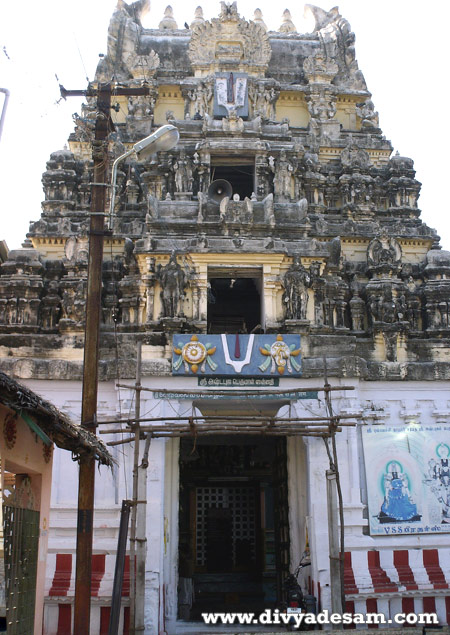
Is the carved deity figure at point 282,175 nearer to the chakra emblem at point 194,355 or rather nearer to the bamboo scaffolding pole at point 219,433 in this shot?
the chakra emblem at point 194,355

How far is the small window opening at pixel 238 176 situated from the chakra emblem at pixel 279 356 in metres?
7.78

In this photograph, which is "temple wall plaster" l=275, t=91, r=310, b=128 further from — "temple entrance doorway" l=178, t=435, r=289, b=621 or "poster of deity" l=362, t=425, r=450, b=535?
"poster of deity" l=362, t=425, r=450, b=535

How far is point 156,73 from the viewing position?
24.5 meters

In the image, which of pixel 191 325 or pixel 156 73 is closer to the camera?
pixel 191 325

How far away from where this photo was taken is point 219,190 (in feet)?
69.4

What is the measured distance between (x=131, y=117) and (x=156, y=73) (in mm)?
2278

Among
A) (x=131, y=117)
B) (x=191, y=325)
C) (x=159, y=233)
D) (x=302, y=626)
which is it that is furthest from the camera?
(x=131, y=117)

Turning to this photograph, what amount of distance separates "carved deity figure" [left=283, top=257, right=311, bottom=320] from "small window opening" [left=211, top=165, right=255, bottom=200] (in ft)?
17.7

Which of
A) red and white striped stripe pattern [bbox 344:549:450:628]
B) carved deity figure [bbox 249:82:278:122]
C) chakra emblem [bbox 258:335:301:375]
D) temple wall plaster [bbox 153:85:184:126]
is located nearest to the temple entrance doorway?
chakra emblem [bbox 258:335:301:375]

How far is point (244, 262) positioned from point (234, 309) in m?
3.57

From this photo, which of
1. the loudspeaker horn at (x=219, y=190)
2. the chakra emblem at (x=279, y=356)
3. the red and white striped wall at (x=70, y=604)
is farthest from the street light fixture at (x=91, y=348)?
the loudspeaker horn at (x=219, y=190)

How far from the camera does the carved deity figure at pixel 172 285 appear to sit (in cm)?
1794

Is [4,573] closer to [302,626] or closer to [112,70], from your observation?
[302,626]

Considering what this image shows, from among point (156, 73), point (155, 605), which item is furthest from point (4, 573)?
point (156, 73)
